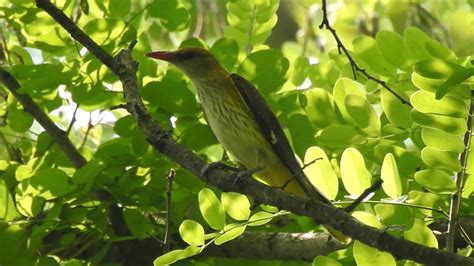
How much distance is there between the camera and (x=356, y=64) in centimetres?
326

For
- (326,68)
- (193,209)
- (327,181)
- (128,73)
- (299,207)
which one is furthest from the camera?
(326,68)

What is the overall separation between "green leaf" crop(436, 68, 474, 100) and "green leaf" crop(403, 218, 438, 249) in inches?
14.7

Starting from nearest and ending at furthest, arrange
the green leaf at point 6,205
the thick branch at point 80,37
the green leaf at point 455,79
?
the green leaf at point 455,79 → the thick branch at point 80,37 → the green leaf at point 6,205

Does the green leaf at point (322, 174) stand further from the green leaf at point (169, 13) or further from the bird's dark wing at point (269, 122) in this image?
the green leaf at point (169, 13)

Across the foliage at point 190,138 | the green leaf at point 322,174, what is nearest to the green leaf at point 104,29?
the foliage at point 190,138

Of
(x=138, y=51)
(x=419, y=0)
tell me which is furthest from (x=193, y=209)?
(x=419, y=0)

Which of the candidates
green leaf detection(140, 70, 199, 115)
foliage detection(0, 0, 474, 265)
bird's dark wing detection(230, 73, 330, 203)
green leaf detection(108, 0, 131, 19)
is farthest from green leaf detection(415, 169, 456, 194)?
green leaf detection(108, 0, 131, 19)

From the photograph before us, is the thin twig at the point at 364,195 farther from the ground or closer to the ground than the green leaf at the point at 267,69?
closer to the ground

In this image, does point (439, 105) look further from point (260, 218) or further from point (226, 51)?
point (226, 51)

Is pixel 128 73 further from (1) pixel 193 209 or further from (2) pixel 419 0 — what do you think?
(2) pixel 419 0

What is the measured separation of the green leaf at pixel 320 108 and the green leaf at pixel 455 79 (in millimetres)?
720

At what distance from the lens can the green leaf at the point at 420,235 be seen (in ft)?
8.05

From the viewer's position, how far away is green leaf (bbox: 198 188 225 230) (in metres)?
2.70

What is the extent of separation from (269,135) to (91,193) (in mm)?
733
